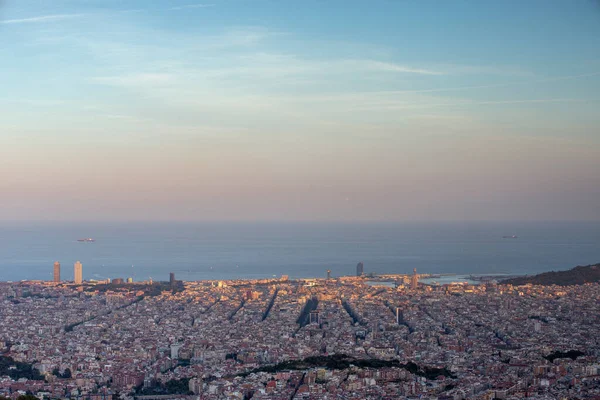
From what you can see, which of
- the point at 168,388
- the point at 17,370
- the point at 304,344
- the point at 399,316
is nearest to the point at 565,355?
the point at 304,344

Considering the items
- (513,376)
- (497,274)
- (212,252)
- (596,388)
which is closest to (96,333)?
(513,376)

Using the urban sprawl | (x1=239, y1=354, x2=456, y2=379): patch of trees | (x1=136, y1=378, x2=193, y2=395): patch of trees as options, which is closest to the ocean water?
the urban sprawl

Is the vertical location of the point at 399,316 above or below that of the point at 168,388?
above

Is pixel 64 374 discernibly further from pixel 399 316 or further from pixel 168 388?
pixel 399 316

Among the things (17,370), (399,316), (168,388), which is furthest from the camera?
(399,316)

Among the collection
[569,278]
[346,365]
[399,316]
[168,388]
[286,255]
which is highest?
[569,278]

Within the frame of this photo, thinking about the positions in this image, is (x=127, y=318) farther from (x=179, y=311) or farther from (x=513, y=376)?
(x=513, y=376)

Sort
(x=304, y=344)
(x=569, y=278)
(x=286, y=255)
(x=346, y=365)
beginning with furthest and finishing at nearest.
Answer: (x=286, y=255)
(x=569, y=278)
(x=304, y=344)
(x=346, y=365)

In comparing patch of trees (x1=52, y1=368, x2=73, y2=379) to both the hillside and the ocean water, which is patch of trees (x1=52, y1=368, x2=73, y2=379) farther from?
the ocean water
